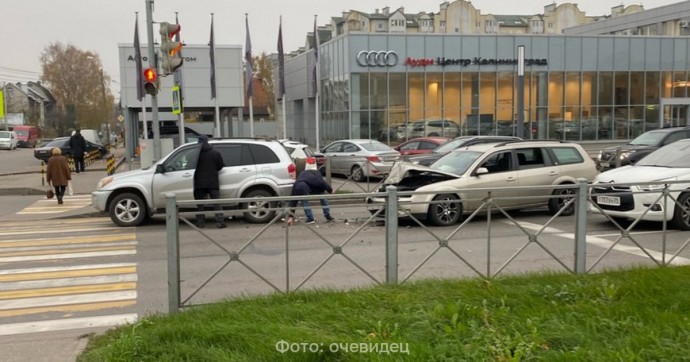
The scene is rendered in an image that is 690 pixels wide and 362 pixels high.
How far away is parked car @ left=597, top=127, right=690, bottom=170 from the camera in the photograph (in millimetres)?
18844

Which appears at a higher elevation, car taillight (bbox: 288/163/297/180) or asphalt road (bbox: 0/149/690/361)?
car taillight (bbox: 288/163/297/180)

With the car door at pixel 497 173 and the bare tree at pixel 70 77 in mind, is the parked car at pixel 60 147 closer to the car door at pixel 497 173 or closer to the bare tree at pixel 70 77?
the car door at pixel 497 173

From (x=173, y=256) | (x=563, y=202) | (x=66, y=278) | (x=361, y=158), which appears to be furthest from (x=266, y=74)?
(x=173, y=256)

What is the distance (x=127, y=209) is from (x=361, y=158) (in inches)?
378

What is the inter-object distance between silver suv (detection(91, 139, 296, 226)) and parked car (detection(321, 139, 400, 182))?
19.9ft

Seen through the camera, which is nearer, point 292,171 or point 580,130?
point 292,171

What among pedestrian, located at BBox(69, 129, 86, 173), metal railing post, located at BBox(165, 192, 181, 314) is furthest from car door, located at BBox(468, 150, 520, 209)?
pedestrian, located at BBox(69, 129, 86, 173)

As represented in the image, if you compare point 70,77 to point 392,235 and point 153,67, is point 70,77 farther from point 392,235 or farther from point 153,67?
point 392,235

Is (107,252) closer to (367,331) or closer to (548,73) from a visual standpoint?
(367,331)

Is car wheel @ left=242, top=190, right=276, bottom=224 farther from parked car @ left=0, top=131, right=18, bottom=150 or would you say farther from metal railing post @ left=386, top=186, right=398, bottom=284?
parked car @ left=0, top=131, right=18, bottom=150

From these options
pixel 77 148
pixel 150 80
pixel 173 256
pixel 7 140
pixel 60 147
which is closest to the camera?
pixel 173 256

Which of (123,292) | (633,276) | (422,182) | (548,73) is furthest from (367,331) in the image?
(548,73)

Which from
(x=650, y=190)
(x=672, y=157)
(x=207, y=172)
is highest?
(x=672, y=157)

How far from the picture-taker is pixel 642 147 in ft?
64.1
